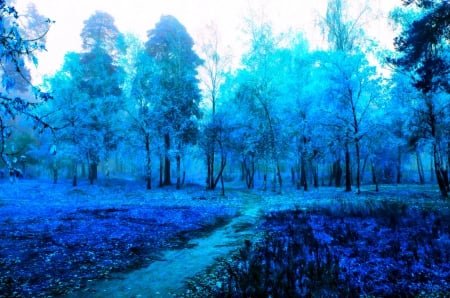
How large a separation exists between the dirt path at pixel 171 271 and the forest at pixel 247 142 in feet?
1.16

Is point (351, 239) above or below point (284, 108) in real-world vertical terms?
below

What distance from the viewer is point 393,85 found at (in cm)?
3356

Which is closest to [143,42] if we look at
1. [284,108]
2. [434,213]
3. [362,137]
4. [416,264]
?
[284,108]

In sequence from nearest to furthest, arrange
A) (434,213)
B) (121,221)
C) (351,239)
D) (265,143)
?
(351,239), (434,213), (121,221), (265,143)

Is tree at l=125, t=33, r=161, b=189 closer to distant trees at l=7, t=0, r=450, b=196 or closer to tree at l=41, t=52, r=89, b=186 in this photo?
distant trees at l=7, t=0, r=450, b=196

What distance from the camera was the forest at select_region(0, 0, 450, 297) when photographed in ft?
28.8

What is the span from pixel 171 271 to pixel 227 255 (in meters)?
2.58

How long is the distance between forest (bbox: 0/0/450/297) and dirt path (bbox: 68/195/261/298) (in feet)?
1.16

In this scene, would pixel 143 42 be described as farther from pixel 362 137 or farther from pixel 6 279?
pixel 6 279

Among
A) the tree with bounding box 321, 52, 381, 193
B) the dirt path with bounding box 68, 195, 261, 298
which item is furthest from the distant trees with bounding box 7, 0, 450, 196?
the dirt path with bounding box 68, 195, 261, 298

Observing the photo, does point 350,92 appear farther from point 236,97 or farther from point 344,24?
point 236,97

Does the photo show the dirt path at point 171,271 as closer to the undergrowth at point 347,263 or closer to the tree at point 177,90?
the undergrowth at point 347,263

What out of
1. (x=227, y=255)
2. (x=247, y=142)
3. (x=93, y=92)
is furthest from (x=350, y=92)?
(x=93, y=92)

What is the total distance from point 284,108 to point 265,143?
5.98 meters
